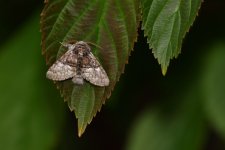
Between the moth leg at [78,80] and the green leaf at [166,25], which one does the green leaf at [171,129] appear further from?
the green leaf at [166,25]

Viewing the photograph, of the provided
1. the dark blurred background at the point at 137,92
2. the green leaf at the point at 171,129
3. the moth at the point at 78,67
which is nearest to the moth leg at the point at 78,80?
the moth at the point at 78,67

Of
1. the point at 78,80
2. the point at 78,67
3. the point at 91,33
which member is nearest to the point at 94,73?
the point at 78,80

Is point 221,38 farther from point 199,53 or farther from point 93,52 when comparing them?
point 93,52

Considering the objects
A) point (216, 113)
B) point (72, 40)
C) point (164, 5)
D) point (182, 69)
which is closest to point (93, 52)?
point (72, 40)

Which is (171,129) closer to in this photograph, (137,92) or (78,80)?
(137,92)

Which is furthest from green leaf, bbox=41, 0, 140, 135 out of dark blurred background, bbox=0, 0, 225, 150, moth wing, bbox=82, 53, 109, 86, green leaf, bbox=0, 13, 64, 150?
green leaf, bbox=0, 13, 64, 150

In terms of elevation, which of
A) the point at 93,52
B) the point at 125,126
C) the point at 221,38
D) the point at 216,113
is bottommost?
the point at 125,126

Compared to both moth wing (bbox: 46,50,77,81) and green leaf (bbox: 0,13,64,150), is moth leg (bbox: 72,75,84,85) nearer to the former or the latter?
moth wing (bbox: 46,50,77,81)
